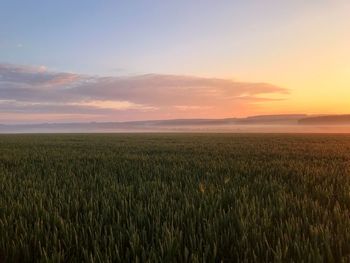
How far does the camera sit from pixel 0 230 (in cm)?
405

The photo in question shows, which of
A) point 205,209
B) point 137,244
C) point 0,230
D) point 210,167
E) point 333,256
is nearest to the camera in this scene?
point 333,256

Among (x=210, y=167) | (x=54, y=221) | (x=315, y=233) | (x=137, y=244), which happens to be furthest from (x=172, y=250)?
(x=210, y=167)

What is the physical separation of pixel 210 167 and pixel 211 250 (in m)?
6.24

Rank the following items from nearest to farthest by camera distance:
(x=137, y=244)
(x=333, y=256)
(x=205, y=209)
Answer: (x=333, y=256) → (x=137, y=244) → (x=205, y=209)

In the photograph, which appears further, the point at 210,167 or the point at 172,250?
the point at 210,167

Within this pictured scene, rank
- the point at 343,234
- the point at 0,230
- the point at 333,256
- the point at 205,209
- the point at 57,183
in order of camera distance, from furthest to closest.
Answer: the point at 57,183
the point at 205,209
the point at 0,230
the point at 343,234
the point at 333,256

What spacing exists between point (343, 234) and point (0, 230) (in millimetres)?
3531

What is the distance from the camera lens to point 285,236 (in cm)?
329

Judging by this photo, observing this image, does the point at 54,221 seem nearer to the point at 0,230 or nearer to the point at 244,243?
the point at 0,230

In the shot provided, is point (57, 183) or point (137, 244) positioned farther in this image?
point (57, 183)

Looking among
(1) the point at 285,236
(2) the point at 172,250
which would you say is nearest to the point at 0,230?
(2) the point at 172,250

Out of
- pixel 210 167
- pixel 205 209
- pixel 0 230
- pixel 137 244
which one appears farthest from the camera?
pixel 210 167

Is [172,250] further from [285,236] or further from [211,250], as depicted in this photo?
[285,236]

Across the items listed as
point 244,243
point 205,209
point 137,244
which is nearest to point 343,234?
point 244,243
